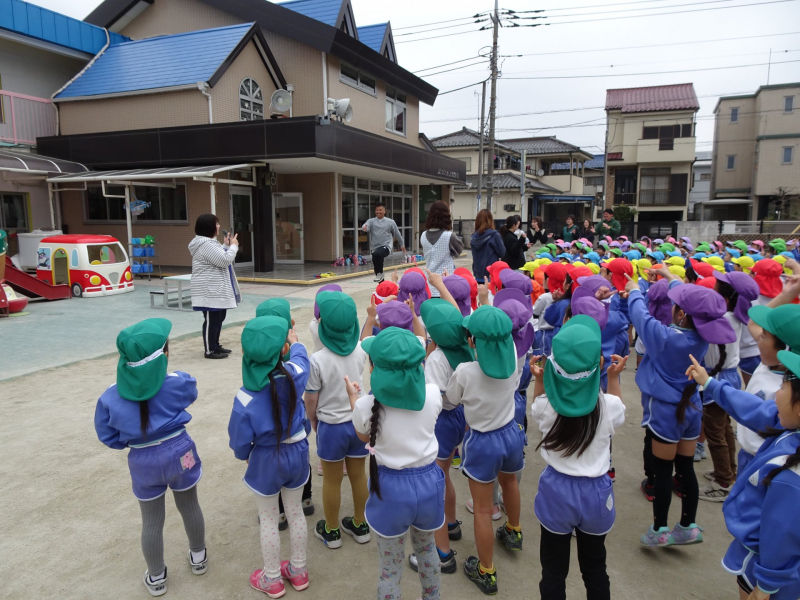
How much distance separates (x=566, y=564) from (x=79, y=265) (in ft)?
35.0

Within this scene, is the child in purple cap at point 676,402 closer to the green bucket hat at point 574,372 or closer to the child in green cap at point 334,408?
the green bucket hat at point 574,372

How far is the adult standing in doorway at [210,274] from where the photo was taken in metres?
6.16

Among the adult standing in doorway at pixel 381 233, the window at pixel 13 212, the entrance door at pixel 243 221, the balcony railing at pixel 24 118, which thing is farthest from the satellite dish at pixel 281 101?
the window at pixel 13 212

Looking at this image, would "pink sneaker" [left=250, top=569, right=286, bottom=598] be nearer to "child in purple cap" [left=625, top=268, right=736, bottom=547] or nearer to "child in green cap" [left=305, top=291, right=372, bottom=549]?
"child in green cap" [left=305, top=291, right=372, bottom=549]

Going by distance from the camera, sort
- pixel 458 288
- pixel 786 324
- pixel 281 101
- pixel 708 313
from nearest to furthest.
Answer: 1. pixel 786 324
2. pixel 708 313
3. pixel 458 288
4. pixel 281 101

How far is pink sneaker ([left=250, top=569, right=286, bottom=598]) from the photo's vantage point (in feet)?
8.04

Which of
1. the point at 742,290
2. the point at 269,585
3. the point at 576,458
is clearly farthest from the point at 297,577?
the point at 742,290

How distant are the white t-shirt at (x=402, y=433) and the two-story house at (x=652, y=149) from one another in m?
33.4

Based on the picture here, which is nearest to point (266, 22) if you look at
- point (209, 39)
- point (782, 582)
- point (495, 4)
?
point (209, 39)

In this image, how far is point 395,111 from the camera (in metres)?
19.3

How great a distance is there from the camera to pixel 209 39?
47.5 ft

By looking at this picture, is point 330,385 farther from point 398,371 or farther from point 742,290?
point 742,290

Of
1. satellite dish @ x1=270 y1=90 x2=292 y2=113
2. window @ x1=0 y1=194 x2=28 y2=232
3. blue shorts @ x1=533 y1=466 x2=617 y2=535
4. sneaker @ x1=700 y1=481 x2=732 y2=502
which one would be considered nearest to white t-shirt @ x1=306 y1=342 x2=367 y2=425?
blue shorts @ x1=533 y1=466 x2=617 y2=535

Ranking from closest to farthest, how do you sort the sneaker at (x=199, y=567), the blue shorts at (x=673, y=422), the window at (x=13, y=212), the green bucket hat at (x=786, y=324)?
the green bucket hat at (x=786, y=324) → the sneaker at (x=199, y=567) → the blue shorts at (x=673, y=422) → the window at (x=13, y=212)
